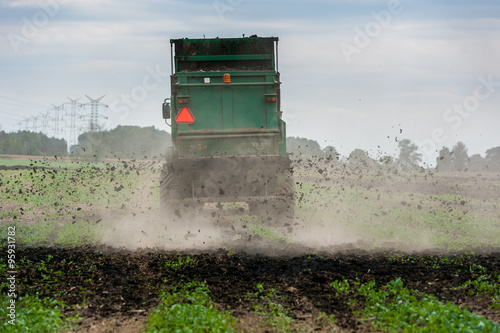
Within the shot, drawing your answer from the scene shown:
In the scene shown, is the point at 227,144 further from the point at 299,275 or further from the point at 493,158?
the point at 493,158

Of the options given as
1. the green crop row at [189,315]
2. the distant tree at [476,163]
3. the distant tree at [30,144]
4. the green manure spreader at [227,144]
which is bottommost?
the green crop row at [189,315]

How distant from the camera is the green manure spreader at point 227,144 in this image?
15.4m

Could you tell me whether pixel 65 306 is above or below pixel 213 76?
below

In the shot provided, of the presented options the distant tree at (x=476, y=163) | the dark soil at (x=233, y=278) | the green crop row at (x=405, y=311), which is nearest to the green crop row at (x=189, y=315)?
the dark soil at (x=233, y=278)

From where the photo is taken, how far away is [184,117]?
1570 centimetres

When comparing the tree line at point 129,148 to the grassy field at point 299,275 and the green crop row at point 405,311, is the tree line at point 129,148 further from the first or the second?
the green crop row at point 405,311

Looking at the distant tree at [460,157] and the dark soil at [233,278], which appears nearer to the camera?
the dark soil at [233,278]

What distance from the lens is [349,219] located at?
19750 mm

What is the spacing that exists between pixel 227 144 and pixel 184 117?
1416mm

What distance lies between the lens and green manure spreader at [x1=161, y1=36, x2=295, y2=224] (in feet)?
50.7

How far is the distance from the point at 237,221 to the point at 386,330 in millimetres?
11350

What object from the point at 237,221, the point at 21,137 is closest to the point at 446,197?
the point at 237,221

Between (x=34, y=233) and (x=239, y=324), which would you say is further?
(x=34, y=233)

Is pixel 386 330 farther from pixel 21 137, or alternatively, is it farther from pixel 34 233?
pixel 21 137
